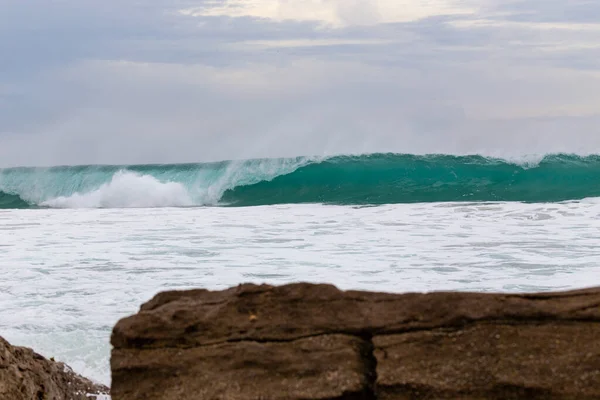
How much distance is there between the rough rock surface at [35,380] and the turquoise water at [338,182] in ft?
53.1

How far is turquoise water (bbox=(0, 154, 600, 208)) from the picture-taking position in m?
21.4

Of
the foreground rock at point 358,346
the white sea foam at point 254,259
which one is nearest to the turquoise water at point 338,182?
the white sea foam at point 254,259

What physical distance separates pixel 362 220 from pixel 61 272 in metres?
6.68

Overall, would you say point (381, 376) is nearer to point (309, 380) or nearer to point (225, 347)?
point (309, 380)

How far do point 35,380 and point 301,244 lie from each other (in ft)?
21.9

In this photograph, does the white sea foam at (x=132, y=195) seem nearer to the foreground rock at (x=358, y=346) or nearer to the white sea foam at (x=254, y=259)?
the white sea foam at (x=254, y=259)

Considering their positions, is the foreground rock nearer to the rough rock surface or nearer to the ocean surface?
the rough rock surface

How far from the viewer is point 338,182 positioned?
23.5 metres

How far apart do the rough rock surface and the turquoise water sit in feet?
53.1

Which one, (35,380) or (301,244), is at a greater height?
(301,244)

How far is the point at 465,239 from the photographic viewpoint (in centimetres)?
1038

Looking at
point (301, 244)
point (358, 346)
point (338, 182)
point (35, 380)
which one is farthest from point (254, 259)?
point (338, 182)

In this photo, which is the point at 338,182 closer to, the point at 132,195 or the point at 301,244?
the point at 132,195

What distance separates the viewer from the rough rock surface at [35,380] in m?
3.24
